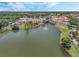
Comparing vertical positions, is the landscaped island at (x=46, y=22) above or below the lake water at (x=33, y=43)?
above

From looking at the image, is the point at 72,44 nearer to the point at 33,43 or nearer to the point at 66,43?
the point at 66,43

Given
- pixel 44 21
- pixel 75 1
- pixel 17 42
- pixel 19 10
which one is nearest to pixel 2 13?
pixel 19 10

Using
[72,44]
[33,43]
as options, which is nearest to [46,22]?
[33,43]

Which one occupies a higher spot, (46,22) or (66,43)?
(46,22)

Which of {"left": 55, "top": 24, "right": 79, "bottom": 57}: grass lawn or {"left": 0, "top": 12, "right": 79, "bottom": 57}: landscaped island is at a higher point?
{"left": 0, "top": 12, "right": 79, "bottom": 57}: landscaped island

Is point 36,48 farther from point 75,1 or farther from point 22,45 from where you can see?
point 75,1
